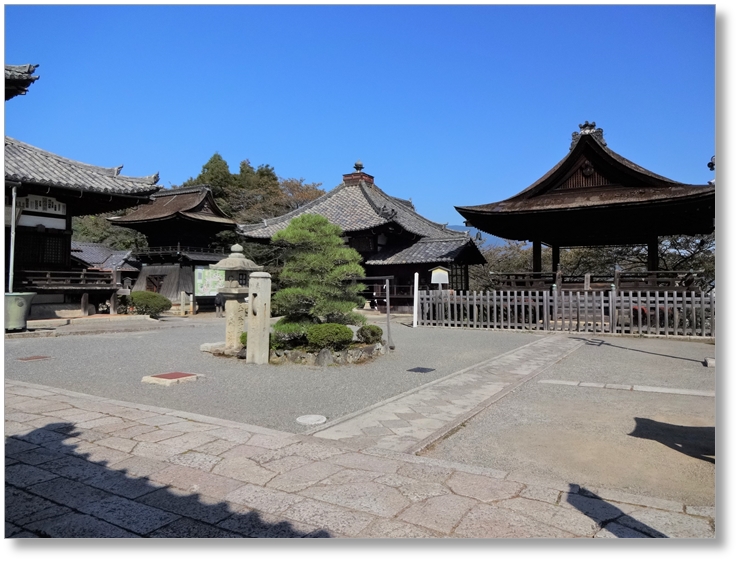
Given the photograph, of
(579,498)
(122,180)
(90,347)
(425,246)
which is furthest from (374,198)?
(579,498)

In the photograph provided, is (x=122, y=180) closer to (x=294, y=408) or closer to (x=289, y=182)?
(x=294, y=408)

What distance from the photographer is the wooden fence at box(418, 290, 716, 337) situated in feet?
44.6

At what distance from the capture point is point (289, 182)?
41281 millimetres

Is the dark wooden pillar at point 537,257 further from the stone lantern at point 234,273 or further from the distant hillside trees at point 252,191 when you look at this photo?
the distant hillside trees at point 252,191

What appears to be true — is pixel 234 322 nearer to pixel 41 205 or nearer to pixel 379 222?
pixel 41 205

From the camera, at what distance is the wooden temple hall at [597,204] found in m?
14.8

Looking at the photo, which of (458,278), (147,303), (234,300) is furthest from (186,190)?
(234,300)

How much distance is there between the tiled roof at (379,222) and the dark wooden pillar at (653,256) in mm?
8267

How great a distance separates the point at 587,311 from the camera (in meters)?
15.1

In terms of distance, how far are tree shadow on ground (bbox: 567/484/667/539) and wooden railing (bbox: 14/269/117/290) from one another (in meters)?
19.3

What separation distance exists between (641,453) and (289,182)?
39287 mm

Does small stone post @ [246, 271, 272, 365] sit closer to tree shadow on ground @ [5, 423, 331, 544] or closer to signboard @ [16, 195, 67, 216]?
tree shadow on ground @ [5, 423, 331, 544]

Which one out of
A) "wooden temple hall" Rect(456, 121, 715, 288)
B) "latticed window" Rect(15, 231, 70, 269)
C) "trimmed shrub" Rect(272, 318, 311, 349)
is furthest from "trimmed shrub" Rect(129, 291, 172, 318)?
"trimmed shrub" Rect(272, 318, 311, 349)

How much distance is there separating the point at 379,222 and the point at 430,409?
65.5 ft
